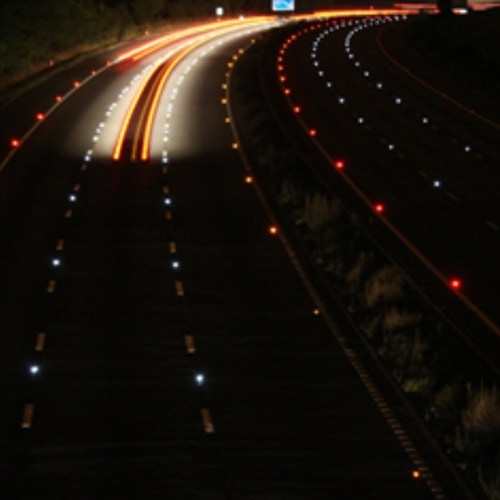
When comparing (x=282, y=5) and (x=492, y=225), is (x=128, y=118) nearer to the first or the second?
(x=492, y=225)

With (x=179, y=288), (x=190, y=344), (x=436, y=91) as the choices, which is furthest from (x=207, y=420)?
(x=436, y=91)

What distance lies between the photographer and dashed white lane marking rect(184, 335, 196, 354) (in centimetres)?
2452

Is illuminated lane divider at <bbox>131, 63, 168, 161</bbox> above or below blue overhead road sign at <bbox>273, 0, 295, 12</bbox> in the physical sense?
above

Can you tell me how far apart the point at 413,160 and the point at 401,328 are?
27.6m

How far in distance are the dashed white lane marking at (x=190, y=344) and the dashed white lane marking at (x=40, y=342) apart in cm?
231

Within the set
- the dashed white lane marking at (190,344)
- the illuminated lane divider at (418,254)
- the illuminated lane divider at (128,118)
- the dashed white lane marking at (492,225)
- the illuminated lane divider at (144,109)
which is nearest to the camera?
the dashed white lane marking at (190,344)

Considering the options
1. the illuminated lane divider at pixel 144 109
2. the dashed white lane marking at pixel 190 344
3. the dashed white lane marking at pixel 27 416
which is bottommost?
the illuminated lane divider at pixel 144 109

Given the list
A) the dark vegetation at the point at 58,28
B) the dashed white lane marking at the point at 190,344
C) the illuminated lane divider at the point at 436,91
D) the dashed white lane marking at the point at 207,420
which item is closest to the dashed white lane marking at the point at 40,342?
Answer: the dashed white lane marking at the point at 190,344

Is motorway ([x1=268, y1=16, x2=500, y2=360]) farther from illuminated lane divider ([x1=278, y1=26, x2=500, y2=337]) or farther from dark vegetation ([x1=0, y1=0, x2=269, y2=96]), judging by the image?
dark vegetation ([x1=0, y1=0, x2=269, y2=96])

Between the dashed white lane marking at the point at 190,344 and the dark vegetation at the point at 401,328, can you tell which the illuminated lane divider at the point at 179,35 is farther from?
the dashed white lane marking at the point at 190,344

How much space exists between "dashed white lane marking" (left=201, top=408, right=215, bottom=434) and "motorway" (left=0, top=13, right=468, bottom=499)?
0.09 ft

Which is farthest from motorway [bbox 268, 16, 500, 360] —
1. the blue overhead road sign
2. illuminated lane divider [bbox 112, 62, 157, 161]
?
the blue overhead road sign

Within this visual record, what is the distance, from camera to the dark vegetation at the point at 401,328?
18.3 metres

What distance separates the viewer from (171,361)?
23781 millimetres
